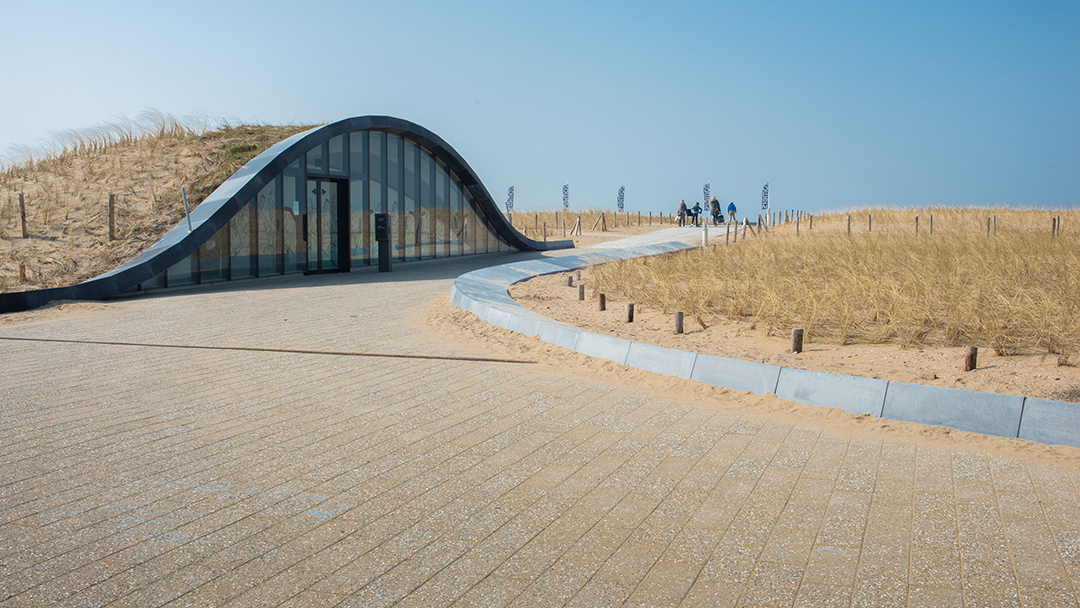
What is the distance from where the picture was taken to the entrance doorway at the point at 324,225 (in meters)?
18.5

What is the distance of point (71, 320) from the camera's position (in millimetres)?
11031

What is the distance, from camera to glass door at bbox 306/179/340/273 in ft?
60.7

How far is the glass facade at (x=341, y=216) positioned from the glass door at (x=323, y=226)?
0.03m

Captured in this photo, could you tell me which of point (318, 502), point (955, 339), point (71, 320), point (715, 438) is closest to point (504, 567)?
point (318, 502)

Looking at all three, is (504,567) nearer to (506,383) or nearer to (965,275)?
(506,383)

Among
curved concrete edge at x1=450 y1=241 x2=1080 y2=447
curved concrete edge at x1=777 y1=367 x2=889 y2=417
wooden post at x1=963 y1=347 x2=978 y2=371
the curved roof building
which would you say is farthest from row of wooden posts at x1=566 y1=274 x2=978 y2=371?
the curved roof building

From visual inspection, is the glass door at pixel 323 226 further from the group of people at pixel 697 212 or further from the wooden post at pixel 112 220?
the group of people at pixel 697 212

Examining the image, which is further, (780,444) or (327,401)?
(327,401)

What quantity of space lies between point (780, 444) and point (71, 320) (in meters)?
10.6

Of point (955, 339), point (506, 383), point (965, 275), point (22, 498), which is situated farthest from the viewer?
point (965, 275)

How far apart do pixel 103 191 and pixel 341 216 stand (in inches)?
251

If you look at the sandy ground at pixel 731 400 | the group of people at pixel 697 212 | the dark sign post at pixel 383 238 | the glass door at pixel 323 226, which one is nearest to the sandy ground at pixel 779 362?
the sandy ground at pixel 731 400

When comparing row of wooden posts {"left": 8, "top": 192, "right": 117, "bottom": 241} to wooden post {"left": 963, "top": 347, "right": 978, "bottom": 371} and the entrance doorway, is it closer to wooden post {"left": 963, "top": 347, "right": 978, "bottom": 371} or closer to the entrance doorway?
the entrance doorway

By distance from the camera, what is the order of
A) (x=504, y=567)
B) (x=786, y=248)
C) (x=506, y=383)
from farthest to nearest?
(x=786, y=248)
(x=506, y=383)
(x=504, y=567)
